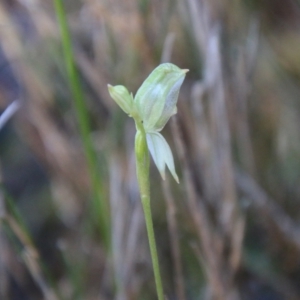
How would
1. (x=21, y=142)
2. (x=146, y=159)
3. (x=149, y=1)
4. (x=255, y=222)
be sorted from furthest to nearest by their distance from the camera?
(x=21, y=142) < (x=255, y=222) < (x=149, y=1) < (x=146, y=159)

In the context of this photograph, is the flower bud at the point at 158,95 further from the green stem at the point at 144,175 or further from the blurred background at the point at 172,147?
the blurred background at the point at 172,147

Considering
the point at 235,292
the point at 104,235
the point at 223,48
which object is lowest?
the point at 235,292

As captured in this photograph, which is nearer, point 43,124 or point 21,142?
point 43,124

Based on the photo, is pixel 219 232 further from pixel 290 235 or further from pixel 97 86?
pixel 97 86

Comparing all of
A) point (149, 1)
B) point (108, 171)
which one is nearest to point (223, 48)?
point (149, 1)

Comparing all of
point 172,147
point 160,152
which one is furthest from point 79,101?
point 172,147

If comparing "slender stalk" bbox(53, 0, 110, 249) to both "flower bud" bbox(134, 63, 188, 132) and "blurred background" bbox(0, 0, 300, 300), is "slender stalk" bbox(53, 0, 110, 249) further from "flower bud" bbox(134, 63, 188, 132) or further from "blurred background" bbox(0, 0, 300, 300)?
"flower bud" bbox(134, 63, 188, 132)

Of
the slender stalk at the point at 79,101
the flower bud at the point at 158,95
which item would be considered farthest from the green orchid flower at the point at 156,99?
the slender stalk at the point at 79,101
